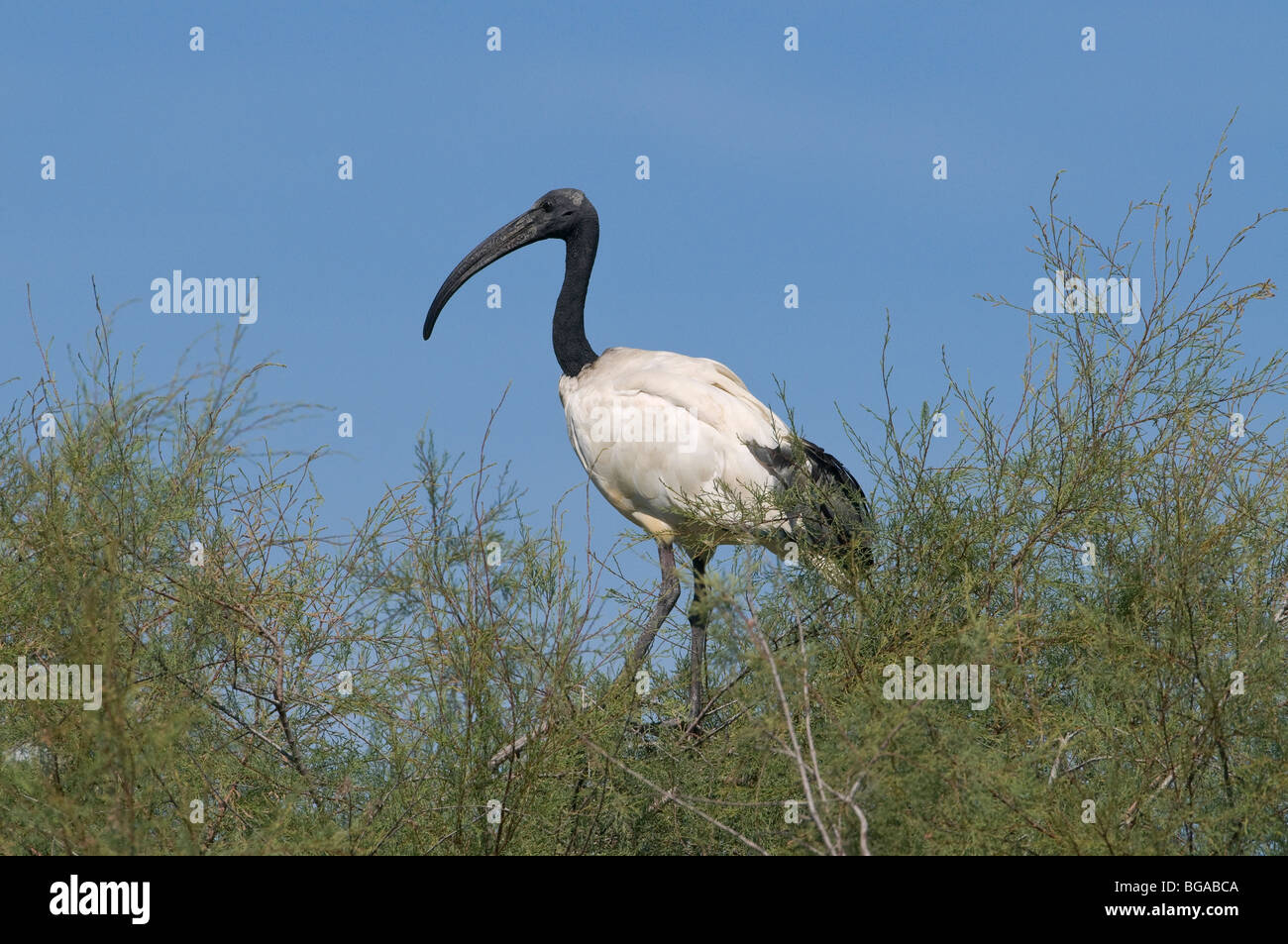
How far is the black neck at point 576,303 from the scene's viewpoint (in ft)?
26.7

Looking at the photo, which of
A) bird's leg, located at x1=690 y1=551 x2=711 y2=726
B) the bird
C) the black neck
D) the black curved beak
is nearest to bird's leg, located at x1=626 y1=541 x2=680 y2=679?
the bird

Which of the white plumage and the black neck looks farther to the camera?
the black neck

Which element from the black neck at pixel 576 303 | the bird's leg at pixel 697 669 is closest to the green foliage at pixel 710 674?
the bird's leg at pixel 697 669

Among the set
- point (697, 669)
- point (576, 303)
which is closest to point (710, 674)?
point (697, 669)

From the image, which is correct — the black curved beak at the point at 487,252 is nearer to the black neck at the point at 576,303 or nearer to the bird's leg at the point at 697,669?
the black neck at the point at 576,303

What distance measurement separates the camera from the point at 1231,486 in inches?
205

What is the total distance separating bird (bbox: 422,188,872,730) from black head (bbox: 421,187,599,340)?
55cm

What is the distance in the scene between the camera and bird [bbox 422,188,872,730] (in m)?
5.61

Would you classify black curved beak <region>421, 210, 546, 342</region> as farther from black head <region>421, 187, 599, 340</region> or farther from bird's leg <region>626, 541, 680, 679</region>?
bird's leg <region>626, 541, 680, 679</region>

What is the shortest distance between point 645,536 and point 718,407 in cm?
194

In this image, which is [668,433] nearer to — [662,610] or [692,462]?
[692,462]

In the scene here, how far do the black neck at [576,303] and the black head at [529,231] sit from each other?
0.05 meters

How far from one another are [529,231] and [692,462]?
2.42 m
